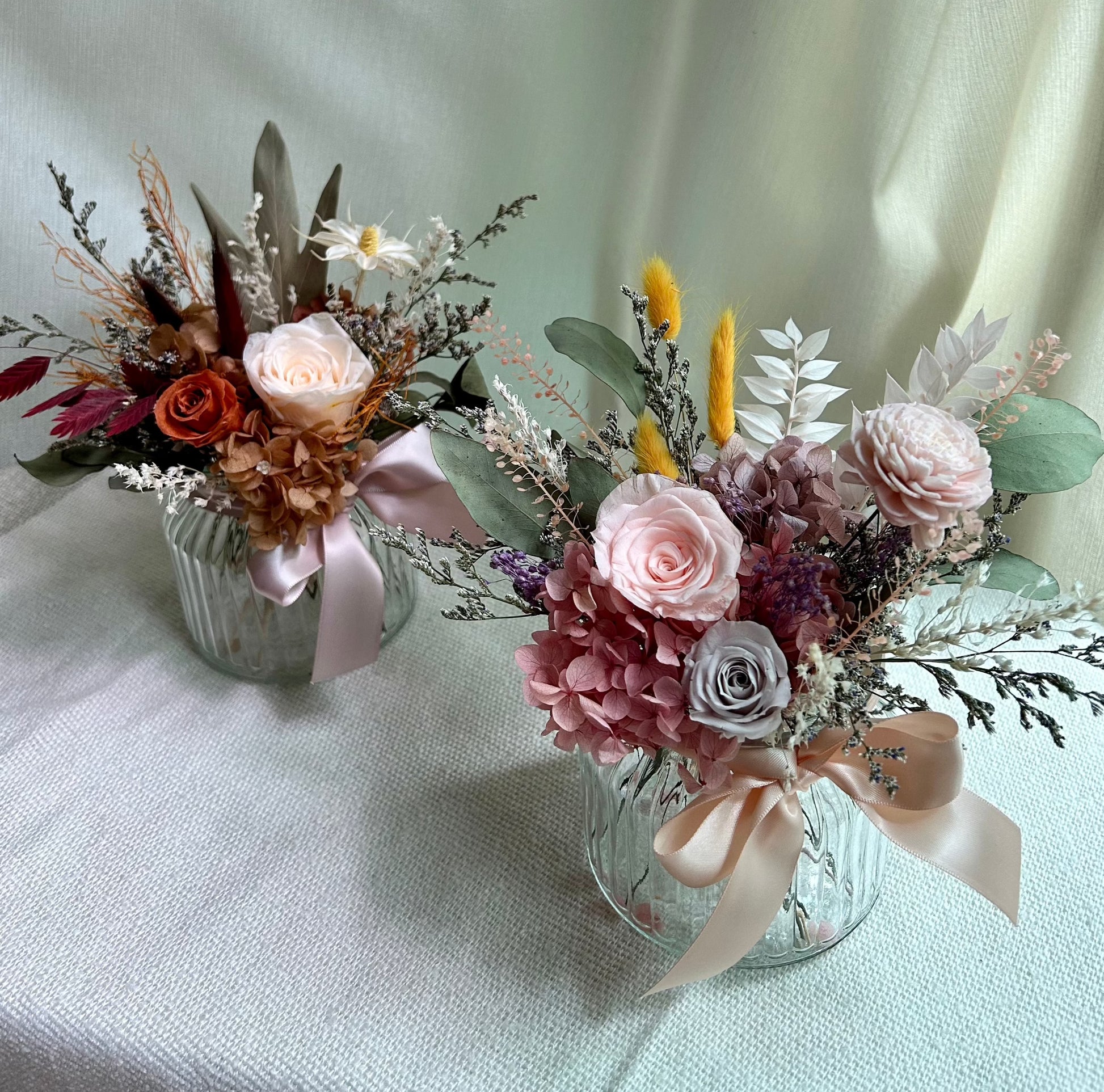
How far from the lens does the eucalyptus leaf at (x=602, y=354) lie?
2.13 feet

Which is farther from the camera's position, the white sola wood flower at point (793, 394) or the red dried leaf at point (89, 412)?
the red dried leaf at point (89, 412)

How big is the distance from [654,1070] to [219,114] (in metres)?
1.01

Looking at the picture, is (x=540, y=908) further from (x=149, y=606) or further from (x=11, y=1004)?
(x=149, y=606)

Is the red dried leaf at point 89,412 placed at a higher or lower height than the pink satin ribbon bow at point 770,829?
higher

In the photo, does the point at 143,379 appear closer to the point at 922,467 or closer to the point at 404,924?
the point at 404,924

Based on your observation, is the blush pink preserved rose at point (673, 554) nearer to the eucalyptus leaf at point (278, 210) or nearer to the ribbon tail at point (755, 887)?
the ribbon tail at point (755, 887)

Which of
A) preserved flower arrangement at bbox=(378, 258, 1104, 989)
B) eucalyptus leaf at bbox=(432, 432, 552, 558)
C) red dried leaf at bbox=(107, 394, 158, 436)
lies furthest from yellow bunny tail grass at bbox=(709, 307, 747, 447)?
red dried leaf at bbox=(107, 394, 158, 436)

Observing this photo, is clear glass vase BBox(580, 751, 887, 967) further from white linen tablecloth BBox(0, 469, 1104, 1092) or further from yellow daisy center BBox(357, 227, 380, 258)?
yellow daisy center BBox(357, 227, 380, 258)

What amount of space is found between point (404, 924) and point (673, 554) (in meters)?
0.39

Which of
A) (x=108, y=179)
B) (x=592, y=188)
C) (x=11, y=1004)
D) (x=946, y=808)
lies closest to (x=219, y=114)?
(x=108, y=179)

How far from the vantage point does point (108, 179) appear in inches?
43.8

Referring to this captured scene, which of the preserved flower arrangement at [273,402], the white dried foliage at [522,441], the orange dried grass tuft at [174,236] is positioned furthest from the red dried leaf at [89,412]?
the white dried foliage at [522,441]

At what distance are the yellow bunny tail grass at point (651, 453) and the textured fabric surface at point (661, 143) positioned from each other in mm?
489

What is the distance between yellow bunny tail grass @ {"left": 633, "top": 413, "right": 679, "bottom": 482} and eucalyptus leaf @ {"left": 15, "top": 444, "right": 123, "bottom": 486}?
0.48m
